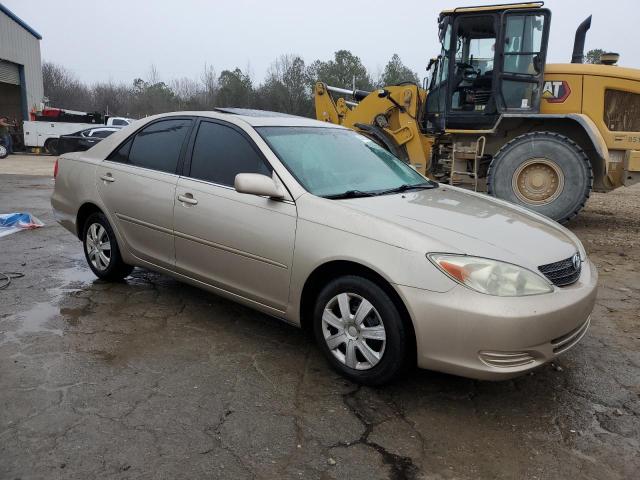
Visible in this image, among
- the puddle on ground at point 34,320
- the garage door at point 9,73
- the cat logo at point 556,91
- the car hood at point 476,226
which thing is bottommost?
the puddle on ground at point 34,320

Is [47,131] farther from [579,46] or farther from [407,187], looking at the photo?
[407,187]

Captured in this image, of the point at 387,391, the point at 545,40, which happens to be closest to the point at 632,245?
the point at 545,40

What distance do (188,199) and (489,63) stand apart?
20.5 feet

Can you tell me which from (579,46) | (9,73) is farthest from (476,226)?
(9,73)

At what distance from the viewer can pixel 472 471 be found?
238 cm

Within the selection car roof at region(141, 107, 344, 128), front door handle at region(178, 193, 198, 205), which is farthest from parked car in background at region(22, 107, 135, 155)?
front door handle at region(178, 193, 198, 205)

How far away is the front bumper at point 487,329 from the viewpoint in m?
2.60

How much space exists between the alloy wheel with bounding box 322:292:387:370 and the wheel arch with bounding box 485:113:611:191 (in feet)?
20.1

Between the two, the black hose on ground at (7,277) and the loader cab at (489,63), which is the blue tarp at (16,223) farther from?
the loader cab at (489,63)

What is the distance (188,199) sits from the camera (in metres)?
3.85

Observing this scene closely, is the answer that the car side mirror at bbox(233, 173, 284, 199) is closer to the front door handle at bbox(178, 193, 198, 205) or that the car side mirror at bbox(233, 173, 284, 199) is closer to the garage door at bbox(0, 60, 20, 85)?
the front door handle at bbox(178, 193, 198, 205)

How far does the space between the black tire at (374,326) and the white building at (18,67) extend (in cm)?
2636

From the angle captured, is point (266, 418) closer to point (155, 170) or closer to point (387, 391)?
point (387, 391)

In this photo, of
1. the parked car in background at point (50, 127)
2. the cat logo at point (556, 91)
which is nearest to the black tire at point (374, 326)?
the cat logo at point (556, 91)
